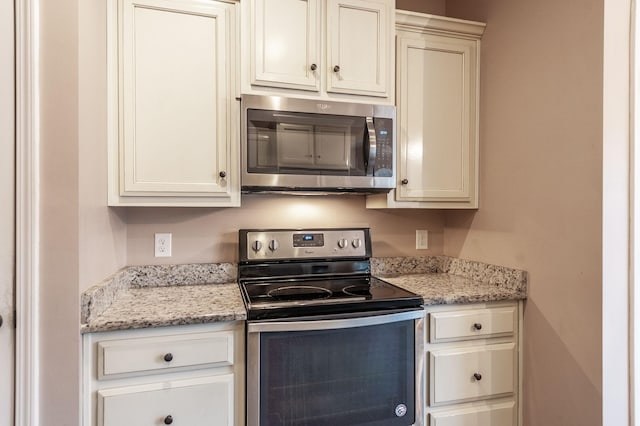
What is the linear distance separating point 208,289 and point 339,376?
729mm

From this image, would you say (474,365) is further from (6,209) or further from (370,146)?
(6,209)

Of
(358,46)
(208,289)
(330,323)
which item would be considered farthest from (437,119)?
(208,289)

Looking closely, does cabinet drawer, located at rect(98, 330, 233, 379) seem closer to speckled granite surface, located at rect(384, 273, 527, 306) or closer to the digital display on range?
the digital display on range

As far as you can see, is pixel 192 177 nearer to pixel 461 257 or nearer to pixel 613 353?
pixel 461 257

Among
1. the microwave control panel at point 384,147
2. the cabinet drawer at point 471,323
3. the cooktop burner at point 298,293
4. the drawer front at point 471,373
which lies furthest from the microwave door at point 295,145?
the drawer front at point 471,373

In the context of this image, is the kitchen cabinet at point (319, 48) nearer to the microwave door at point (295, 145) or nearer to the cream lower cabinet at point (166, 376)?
the microwave door at point (295, 145)

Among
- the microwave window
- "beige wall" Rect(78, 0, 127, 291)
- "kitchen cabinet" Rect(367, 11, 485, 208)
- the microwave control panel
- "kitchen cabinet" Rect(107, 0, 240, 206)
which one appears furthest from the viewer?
"kitchen cabinet" Rect(367, 11, 485, 208)

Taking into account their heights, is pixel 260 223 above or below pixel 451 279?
above

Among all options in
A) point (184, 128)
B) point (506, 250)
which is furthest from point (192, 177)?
point (506, 250)

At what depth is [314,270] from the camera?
6.40ft

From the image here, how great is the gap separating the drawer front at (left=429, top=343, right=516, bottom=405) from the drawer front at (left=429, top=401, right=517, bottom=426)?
6 centimetres

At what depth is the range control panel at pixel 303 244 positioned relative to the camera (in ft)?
6.12

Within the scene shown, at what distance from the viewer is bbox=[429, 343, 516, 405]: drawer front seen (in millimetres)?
1597

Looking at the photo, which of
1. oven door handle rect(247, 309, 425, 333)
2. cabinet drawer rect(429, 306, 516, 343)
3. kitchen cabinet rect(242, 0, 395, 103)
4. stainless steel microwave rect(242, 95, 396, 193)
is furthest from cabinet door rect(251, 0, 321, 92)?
cabinet drawer rect(429, 306, 516, 343)
